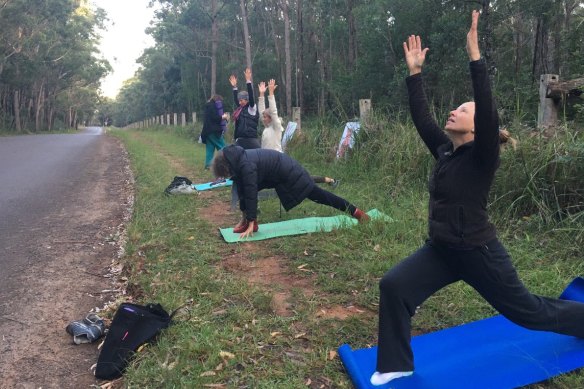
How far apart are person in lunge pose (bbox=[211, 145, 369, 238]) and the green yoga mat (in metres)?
0.10

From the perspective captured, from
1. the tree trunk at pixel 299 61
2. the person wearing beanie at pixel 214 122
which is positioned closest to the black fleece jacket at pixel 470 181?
the person wearing beanie at pixel 214 122

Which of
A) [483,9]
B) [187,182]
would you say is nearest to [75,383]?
[187,182]

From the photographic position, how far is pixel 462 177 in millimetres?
2439

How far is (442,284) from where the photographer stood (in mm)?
2637

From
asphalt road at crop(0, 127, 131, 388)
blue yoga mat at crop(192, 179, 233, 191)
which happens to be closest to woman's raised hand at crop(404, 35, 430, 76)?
asphalt road at crop(0, 127, 131, 388)

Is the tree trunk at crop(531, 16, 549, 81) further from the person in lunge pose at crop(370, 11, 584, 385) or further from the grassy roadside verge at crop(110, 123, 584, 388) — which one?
the person in lunge pose at crop(370, 11, 584, 385)

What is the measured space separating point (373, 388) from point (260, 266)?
2.30 metres

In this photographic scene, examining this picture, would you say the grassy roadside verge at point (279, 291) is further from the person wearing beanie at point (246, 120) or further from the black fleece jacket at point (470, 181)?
the person wearing beanie at point (246, 120)

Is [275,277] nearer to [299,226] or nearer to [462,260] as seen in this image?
[299,226]

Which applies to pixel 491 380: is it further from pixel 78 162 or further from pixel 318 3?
pixel 318 3

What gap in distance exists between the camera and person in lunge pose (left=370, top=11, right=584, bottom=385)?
2424 millimetres

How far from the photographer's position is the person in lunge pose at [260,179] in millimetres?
5340

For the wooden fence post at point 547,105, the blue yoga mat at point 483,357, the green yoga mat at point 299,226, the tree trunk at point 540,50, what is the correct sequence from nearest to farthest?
the blue yoga mat at point 483,357 → the green yoga mat at point 299,226 → the wooden fence post at point 547,105 → the tree trunk at point 540,50

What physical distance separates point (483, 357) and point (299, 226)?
327 centimetres
